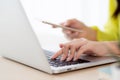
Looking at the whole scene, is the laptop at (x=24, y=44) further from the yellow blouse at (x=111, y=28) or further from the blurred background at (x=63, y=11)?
the blurred background at (x=63, y=11)

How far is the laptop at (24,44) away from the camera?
0.70 metres

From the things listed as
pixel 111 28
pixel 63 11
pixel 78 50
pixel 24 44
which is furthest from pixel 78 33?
pixel 63 11

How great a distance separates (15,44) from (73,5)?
5.94 feet

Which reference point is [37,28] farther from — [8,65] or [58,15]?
[8,65]

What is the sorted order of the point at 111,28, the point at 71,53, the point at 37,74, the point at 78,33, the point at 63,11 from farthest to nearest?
the point at 63,11 → the point at 111,28 → the point at 78,33 → the point at 71,53 → the point at 37,74

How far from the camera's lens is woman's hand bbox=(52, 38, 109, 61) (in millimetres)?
881

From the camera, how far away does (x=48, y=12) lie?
2615 mm

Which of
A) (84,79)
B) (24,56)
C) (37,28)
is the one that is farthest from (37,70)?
(37,28)

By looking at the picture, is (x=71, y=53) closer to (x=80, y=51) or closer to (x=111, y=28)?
(x=80, y=51)

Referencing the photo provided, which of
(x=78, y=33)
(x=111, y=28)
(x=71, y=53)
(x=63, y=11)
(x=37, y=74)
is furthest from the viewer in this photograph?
(x=63, y=11)

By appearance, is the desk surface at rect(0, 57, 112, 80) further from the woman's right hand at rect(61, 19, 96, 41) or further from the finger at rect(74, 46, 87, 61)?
the woman's right hand at rect(61, 19, 96, 41)

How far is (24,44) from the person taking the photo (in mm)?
757

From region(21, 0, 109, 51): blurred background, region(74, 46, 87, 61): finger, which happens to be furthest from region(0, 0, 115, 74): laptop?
region(21, 0, 109, 51): blurred background

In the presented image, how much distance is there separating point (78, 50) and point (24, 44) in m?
0.23
